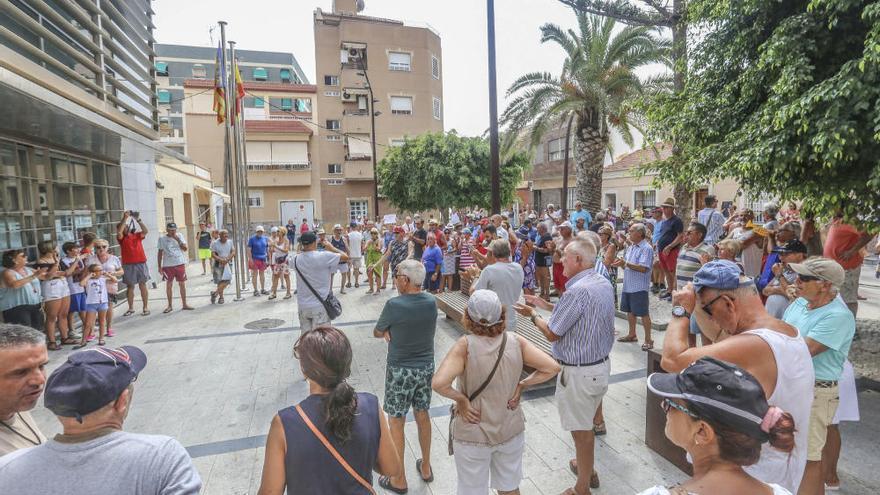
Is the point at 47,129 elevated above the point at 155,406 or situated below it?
above

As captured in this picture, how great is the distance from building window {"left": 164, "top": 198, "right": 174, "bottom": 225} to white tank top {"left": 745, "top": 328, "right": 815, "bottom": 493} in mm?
18390

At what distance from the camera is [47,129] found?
7398 millimetres

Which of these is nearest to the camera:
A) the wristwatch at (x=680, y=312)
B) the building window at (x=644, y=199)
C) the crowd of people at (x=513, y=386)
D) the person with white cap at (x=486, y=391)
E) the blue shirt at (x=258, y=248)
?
the crowd of people at (x=513, y=386)

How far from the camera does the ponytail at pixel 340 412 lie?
1.83 metres

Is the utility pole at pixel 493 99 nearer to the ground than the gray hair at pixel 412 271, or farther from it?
farther from it

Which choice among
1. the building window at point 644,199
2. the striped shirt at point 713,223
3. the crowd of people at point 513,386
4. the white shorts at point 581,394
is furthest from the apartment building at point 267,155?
the white shorts at point 581,394

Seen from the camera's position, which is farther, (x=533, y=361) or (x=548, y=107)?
(x=548, y=107)

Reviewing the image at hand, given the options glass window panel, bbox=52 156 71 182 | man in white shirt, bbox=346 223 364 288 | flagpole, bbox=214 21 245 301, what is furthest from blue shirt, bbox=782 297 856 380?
glass window panel, bbox=52 156 71 182

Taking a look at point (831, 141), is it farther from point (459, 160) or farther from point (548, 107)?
A: point (459, 160)

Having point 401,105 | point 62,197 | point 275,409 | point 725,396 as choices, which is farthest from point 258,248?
point 401,105

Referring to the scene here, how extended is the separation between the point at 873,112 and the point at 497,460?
3.98 meters

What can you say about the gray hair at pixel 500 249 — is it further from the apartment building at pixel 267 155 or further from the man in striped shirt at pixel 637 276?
the apartment building at pixel 267 155

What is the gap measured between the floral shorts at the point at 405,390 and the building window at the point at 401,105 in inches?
1324

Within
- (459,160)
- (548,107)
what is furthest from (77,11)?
(459,160)
